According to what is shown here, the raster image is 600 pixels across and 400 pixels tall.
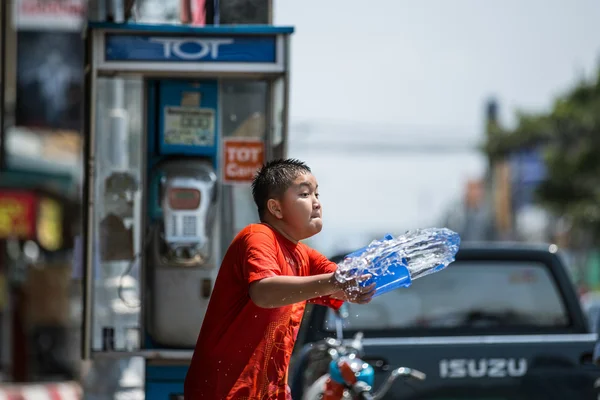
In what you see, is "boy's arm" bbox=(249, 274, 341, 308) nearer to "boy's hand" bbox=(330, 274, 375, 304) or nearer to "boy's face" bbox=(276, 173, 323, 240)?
"boy's hand" bbox=(330, 274, 375, 304)

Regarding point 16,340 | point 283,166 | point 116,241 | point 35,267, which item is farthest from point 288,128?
point 35,267

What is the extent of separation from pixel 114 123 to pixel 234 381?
152 inches

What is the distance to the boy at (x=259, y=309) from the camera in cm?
367

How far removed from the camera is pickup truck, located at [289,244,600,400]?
20.4ft

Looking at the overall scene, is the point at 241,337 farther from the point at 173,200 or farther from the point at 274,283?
the point at 173,200

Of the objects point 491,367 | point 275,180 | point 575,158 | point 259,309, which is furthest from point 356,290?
point 575,158

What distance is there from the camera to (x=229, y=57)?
6219mm

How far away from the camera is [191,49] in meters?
6.23

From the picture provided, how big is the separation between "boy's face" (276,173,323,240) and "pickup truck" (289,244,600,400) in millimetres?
2210

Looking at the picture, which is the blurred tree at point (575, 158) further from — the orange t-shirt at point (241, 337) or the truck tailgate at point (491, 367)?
the orange t-shirt at point (241, 337)

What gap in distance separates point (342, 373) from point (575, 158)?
30.7 meters

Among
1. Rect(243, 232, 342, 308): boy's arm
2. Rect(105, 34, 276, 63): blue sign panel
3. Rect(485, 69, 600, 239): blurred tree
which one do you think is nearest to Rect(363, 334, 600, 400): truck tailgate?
Rect(105, 34, 276, 63): blue sign panel

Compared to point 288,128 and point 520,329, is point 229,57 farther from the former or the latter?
point 520,329

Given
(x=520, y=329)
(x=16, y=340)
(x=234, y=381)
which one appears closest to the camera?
(x=234, y=381)
